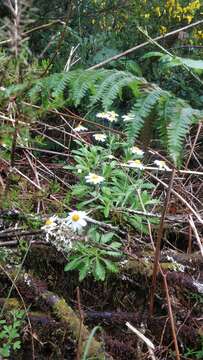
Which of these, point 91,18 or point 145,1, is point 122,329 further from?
point 145,1

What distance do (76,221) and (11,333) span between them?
486mm

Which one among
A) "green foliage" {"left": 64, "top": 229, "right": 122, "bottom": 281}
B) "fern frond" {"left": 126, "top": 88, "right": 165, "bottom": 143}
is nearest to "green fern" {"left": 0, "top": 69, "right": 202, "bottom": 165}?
"fern frond" {"left": 126, "top": 88, "right": 165, "bottom": 143}

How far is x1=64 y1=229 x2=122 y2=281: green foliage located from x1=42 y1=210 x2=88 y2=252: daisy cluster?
0.04 meters

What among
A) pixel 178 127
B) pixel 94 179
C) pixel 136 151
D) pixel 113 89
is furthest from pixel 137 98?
pixel 136 151

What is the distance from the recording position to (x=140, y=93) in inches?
52.7

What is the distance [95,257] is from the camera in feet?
5.95

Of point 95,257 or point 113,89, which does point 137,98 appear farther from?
point 95,257

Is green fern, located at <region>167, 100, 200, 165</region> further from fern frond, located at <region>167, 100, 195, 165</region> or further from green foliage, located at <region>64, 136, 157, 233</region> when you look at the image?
green foliage, located at <region>64, 136, 157, 233</region>

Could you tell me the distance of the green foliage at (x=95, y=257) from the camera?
177 cm

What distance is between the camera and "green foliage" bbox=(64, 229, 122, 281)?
5.80ft

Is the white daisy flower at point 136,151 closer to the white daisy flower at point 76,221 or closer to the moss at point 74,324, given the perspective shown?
the white daisy flower at point 76,221

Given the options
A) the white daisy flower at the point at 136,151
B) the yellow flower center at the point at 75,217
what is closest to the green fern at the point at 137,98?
the yellow flower center at the point at 75,217

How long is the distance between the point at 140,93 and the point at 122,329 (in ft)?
3.05

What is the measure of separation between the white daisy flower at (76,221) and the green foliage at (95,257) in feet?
0.22
